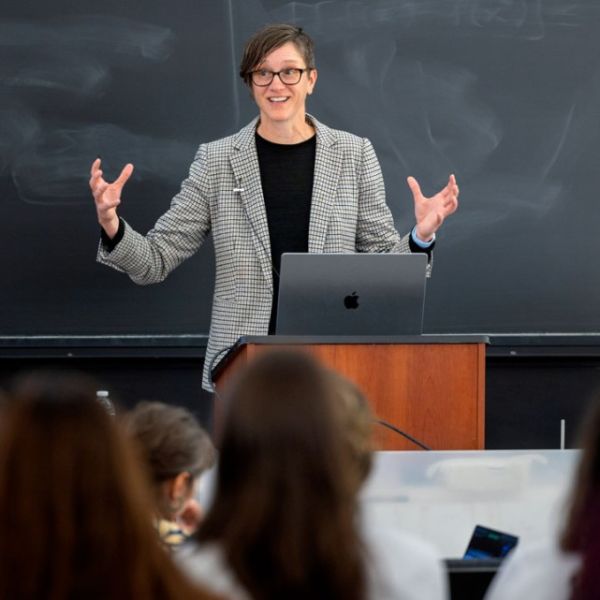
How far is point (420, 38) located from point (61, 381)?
3725 mm

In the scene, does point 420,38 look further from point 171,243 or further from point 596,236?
point 171,243

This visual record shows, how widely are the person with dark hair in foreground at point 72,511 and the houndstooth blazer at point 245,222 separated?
2.81 meters

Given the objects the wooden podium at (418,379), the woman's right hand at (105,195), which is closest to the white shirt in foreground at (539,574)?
the wooden podium at (418,379)

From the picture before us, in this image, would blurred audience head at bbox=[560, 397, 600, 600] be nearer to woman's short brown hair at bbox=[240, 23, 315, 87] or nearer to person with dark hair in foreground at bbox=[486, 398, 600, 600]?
person with dark hair in foreground at bbox=[486, 398, 600, 600]

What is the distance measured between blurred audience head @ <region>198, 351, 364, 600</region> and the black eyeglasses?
109 inches

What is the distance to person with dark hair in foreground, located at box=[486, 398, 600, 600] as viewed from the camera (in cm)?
151

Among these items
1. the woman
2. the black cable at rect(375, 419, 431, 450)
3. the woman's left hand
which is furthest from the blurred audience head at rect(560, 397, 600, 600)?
the woman

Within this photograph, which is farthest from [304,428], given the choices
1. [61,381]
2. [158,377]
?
[158,377]

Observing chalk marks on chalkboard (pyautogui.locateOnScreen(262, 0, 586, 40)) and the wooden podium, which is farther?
chalk marks on chalkboard (pyautogui.locateOnScreen(262, 0, 586, 40))

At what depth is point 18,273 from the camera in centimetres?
472

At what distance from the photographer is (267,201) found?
4.31 metres

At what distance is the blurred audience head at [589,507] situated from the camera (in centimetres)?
150

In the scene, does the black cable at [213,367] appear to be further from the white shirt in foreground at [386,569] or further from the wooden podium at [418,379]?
the white shirt in foreground at [386,569]

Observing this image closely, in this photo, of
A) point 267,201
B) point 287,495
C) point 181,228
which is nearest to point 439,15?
point 267,201
